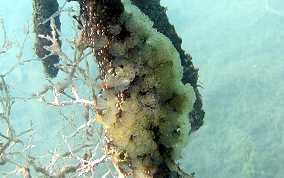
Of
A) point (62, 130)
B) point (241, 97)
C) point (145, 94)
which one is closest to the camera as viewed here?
point (145, 94)

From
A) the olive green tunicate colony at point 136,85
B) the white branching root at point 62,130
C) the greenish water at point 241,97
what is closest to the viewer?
the olive green tunicate colony at point 136,85

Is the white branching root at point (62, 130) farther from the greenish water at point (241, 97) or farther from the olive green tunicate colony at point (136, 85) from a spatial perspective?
the greenish water at point (241, 97)

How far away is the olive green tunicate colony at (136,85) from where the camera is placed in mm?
1858

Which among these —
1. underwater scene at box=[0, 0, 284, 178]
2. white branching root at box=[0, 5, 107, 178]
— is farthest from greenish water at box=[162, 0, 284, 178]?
white branching root at box=[0, 5, 107, 178]

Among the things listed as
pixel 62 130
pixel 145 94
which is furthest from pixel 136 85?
pixel 62 130

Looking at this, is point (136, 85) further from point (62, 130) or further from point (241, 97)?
point (241, 97)

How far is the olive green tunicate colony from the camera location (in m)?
1.86

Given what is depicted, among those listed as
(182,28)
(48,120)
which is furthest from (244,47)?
(48,120)

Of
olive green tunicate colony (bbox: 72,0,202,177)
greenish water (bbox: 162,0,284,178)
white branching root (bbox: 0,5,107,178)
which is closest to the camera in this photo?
olive green tunicate colony (bbox: 72,0,202,177)

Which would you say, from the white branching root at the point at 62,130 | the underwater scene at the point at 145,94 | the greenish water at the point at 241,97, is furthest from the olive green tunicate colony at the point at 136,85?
the greenish water at the point at 241,97

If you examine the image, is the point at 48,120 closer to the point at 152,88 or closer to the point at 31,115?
the point at 31,115

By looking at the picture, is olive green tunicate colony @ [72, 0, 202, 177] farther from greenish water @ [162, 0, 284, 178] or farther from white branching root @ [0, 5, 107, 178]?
greenish water @ [162, 0, 284, 178]

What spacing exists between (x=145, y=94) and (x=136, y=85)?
3.9 inches

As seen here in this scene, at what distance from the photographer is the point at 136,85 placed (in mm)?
1917
